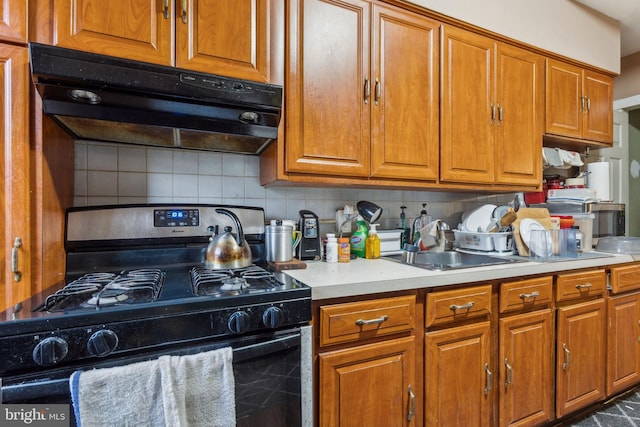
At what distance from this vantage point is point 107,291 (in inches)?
34.1

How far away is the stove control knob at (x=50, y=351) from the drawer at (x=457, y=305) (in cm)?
115

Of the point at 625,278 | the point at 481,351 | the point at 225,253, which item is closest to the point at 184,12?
the point at 225,253

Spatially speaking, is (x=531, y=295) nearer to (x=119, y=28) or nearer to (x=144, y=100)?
(x=144, y=100)

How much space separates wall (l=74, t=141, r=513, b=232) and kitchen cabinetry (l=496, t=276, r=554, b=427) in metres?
0.78

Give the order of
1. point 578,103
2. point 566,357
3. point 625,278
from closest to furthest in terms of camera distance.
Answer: point 566,357
point 625,278
point 578,103

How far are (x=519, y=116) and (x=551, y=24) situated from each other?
661 millimetres

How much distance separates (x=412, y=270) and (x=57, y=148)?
1.42 m

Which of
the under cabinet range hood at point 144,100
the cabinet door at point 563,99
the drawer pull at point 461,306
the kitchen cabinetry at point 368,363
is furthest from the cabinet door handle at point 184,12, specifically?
the cabinet door at point 563,99

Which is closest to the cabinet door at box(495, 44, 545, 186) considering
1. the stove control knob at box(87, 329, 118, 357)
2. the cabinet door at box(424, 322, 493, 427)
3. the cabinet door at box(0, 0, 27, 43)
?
the cabinet door at box(424, 322, 493, 427)

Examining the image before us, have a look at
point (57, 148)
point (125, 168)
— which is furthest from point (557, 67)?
point (57, 148)

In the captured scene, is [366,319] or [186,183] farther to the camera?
[186,183]

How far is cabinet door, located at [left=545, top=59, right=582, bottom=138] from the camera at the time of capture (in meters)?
1.91

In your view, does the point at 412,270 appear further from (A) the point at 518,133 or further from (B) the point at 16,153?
(B) the point at 16,153

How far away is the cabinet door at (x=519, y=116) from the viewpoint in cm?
175
